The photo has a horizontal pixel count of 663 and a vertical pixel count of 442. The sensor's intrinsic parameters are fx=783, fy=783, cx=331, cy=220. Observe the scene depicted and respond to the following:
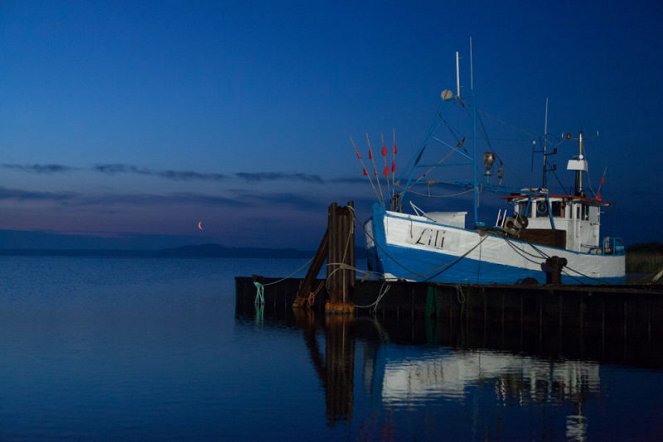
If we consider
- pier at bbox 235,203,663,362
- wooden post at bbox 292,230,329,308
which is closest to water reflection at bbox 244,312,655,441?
pier at bbox 235,203,663,362

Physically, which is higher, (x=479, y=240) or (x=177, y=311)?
(x=479, y=240)

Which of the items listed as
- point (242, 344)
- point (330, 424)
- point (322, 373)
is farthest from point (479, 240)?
point (330, 424)

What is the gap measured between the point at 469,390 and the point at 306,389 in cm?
359

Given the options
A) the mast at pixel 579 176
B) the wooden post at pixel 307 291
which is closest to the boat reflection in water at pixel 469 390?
the wooden post at pixel 307 291

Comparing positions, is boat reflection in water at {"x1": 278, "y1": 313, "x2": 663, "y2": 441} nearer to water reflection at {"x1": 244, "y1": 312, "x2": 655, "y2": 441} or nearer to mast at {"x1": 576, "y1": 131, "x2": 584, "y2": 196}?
water reflection at {"x1": 244, "y1": 312, "x2": 655, "y2": 441}

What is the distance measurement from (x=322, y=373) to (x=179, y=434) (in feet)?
23.1

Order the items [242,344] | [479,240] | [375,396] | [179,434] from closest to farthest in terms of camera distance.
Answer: [179,434] < [375,396] < [242,344] < [479,240]

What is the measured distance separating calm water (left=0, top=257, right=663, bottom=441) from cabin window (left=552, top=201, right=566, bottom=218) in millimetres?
10686

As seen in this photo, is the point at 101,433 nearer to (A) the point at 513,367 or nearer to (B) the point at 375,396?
(B) the point at 375,396

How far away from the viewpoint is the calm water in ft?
44.5

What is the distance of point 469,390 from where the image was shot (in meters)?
17.0

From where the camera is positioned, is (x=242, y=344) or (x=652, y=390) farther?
(x=242, y=344)

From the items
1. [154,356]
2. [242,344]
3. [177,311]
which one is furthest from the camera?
[177,311]

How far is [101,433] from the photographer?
13195 mm
